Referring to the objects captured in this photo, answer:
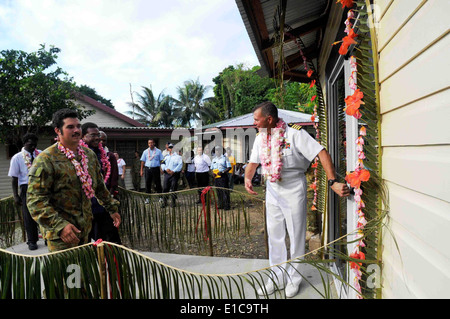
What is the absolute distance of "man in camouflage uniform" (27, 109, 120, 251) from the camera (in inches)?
88.7

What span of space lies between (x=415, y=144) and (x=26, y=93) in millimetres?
12528

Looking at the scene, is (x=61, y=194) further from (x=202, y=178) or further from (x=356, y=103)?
(x=202, y=178)

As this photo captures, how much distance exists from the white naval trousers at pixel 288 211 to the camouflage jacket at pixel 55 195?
1.72m

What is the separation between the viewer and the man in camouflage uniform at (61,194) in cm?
225

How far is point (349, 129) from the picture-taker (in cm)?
241

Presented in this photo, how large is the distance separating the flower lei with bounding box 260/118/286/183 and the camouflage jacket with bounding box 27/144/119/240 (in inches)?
65.0

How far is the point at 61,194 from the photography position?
7.93 ft

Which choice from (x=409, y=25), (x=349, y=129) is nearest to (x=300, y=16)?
(x=349, y=129)

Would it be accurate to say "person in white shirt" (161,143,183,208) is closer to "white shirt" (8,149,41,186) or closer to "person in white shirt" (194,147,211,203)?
"person in white shirt" (194,147,211,203)

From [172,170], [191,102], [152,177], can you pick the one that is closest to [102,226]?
[172,170]

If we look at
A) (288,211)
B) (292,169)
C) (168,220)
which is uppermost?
(292,169)
